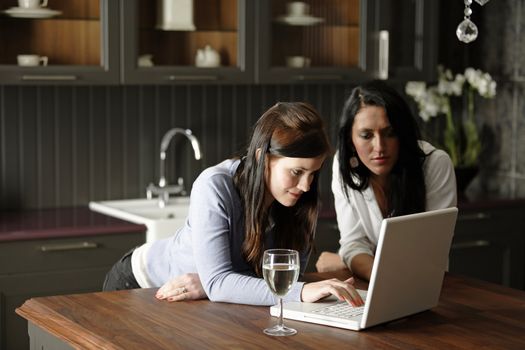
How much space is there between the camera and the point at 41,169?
431 centimetres

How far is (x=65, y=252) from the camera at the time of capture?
12.4 ft

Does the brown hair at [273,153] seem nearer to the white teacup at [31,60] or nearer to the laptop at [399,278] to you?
the laptop at [399,278]

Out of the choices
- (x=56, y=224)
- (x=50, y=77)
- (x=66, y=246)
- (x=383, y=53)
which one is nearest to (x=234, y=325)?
(x=66, y=246)

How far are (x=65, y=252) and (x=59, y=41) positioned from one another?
91 cm

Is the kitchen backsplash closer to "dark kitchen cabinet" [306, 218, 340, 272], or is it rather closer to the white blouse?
"dark kitchen cabinet" [306, 218, 340, 272]

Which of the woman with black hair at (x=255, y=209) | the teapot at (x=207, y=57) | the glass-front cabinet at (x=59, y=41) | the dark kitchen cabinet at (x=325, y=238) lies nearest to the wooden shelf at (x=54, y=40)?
the glass-front cabinet at (x=59, y=41)

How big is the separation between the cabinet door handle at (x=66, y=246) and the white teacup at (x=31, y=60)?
763mm

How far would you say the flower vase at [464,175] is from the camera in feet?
16.0

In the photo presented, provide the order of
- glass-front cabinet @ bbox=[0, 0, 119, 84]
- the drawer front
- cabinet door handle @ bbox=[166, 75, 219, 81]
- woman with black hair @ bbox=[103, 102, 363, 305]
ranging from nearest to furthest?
woman with black hair @ bbox=[103, 102, 363, 305]
the drawer front
glass-front cabinet @ bbox=[0, 0, 119, 84]
cabinet door handle @ bbox=[166, 75, 219, 81]

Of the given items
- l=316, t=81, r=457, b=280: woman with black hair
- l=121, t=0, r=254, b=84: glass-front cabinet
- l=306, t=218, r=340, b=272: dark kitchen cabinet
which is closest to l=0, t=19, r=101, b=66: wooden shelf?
l=121, t=0, r=254, b=84: glass-front cabinet

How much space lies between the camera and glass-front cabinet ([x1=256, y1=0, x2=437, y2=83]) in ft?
14.5

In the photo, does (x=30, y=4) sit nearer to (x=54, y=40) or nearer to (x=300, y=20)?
(x=54, y=40)

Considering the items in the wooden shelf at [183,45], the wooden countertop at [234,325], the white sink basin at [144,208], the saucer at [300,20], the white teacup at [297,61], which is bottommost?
the white sink basin at [144,208]

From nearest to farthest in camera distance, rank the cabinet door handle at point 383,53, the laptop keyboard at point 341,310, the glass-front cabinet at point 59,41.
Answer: the laptop keyboard at point 341,310 < the glass-front cabinet at point 59,41 < the cabinet door handle at point 383,53
